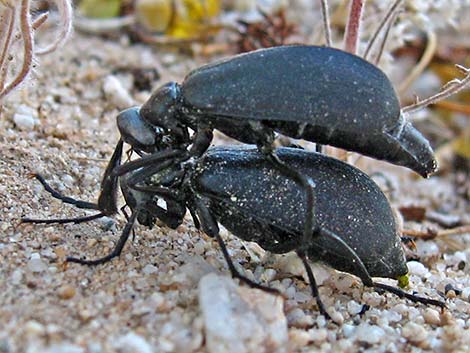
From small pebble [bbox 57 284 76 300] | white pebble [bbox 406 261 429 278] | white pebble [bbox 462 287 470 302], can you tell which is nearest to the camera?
small pebble [bbox 57 284 76 300]

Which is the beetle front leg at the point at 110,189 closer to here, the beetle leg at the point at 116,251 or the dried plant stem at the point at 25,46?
the beetle leg at the point at 116,251

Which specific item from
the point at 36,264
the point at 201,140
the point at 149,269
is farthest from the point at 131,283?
the point at 201,140

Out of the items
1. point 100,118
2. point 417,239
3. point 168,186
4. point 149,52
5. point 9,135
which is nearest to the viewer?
point 168,186

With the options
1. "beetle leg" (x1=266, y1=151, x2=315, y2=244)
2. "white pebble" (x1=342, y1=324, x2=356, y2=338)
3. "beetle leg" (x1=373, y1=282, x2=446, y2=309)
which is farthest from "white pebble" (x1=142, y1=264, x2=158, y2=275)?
"beetle leg" (x1=373, y1=282, x2=446, y2=309)

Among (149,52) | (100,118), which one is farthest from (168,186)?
(149,52)

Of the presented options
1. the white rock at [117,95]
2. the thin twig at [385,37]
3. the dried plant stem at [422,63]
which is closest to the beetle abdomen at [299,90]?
the thin twig at [385,37]

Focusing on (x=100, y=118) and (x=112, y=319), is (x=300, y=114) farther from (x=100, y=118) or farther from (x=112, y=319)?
(x=100, y=118)

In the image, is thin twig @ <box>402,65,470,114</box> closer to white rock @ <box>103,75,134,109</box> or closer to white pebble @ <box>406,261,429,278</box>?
white pebble @ <box>406,261,429,278</box>
